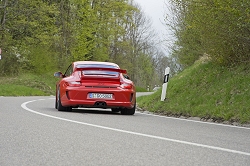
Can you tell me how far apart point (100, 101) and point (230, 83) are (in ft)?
13.4

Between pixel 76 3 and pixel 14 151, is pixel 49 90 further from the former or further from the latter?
pixel 14 151

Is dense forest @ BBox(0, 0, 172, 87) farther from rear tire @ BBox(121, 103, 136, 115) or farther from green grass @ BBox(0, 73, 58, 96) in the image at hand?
rear tire @ BBox(121, 103, 136, 115)

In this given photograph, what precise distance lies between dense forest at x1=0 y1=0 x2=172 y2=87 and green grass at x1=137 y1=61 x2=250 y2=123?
22.5 meters

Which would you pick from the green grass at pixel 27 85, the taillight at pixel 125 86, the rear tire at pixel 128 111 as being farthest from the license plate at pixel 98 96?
the green grass at pixel 27 85

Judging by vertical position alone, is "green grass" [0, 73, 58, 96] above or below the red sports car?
below

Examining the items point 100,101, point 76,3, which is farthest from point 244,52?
point 76,3

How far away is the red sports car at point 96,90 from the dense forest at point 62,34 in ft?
81.4

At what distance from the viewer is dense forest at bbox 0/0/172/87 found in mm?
39312

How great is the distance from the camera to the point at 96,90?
13.0m

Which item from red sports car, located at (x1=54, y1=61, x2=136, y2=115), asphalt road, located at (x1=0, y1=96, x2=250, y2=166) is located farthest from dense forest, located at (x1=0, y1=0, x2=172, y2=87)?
asphalt road, located at (x1=0, y1=96, x2=250, y2=166)

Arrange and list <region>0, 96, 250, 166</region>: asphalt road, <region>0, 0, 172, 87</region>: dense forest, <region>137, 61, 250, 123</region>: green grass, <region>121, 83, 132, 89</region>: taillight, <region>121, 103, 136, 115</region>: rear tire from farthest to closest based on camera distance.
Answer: <region>0, 0, 172, 87</region>: dense forest
<region>121, 103, 136, 115</region>: rear tire
<region>121, 83, 132, 89</region>: taillight
<region>137, 61, 250, 123</region>: green grass
<region>0, 96, 250, 166</region>: asphalt road

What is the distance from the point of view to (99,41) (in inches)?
2009

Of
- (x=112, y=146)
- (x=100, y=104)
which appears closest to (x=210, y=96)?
(x=100, y=104)

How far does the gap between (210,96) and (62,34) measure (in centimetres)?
3616
